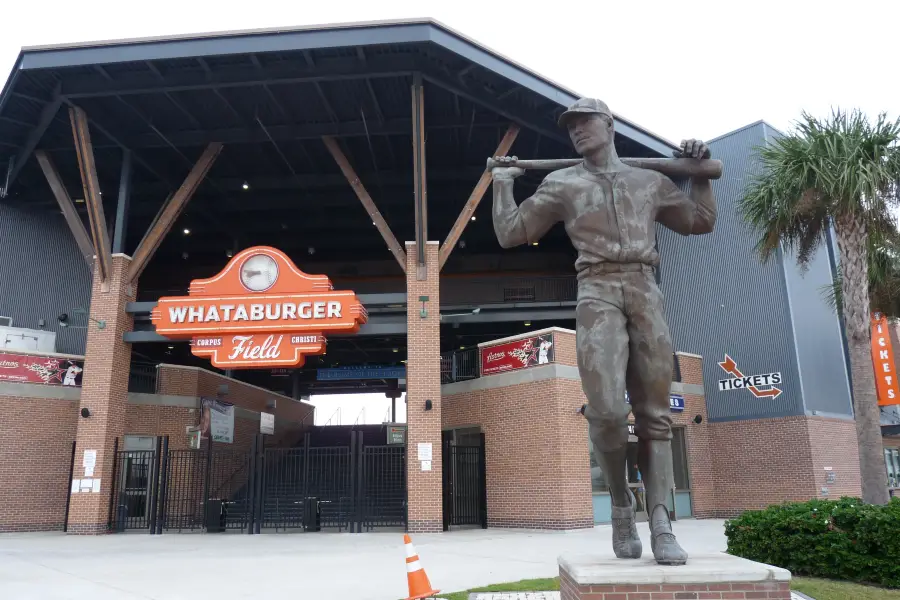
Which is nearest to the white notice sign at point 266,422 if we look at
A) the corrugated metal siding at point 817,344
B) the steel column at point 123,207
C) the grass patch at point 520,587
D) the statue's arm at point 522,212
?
the steel column at point 123,207

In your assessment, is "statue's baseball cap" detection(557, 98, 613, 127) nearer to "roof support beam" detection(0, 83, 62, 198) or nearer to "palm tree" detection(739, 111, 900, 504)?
"palm tree" detection(739, 111, 900, 504)

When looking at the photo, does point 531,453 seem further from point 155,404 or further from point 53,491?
point 53,491

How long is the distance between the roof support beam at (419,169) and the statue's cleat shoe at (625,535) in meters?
13.2

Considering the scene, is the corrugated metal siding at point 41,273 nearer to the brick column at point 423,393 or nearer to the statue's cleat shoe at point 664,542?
the brick column at point 423,393

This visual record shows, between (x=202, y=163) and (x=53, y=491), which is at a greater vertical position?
(x=202, y=163)

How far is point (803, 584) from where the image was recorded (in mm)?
7297

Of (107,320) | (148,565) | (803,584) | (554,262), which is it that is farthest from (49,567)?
(554,262)

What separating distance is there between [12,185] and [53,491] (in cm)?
996

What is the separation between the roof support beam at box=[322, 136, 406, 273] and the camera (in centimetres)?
1823

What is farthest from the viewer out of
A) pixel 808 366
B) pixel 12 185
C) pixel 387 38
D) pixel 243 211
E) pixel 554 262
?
pixel 554 262

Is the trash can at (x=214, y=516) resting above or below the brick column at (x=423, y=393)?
below

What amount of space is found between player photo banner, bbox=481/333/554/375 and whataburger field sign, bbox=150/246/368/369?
11.5 feet

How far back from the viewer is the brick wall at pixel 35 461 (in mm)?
18406

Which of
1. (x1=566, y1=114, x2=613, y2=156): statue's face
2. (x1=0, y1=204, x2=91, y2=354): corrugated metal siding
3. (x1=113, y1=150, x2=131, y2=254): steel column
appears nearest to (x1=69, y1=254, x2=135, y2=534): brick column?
(x1=113, y1=150, x2=131, y2=254): steel column
